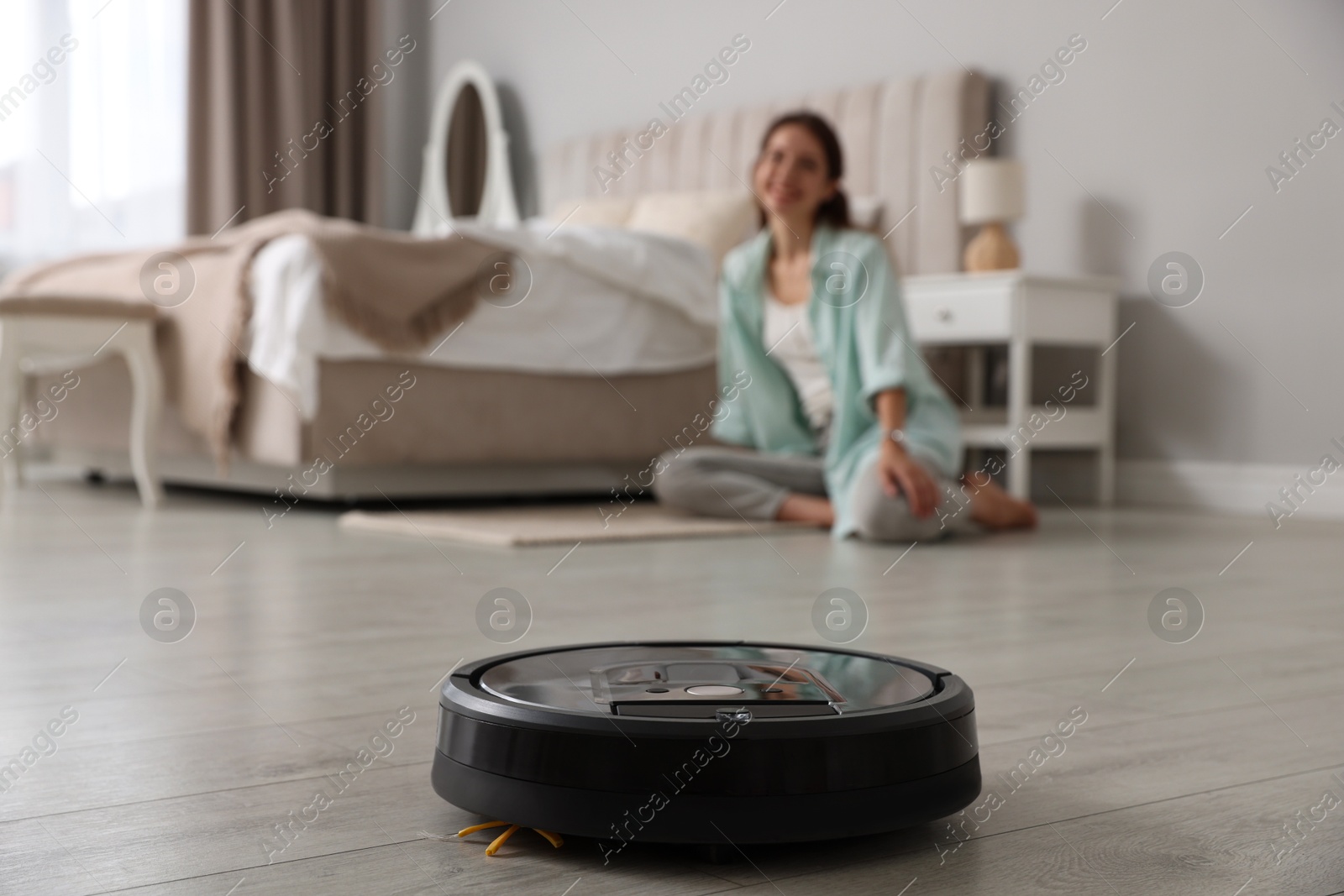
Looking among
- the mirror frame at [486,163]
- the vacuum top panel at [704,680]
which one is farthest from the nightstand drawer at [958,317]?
the vacuum top panel at [704,680]

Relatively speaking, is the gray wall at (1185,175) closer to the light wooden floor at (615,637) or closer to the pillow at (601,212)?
the pillow at (601,212)

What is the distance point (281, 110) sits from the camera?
5.50m

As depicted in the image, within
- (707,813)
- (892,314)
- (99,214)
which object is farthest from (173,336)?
(707,813)

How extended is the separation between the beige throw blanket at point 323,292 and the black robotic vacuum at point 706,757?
222 cm

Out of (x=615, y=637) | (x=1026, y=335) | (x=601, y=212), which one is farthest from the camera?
(x=601, y=212)

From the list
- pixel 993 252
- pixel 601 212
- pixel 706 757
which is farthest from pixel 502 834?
pixel 601 212

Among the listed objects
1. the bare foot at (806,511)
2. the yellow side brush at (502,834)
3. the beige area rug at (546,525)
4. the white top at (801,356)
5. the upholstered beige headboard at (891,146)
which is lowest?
the beige area rug at (546,525)

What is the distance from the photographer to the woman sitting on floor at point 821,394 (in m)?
2.59

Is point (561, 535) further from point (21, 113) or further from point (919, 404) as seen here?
point (21, 113)

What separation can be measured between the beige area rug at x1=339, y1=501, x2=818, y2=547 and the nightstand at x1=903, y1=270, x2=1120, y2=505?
86 centimetres

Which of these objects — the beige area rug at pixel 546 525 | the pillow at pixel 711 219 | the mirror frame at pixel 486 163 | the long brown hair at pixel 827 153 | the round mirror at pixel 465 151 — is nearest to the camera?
the beige area rug at pixel 546 525

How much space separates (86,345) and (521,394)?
0.95 metres

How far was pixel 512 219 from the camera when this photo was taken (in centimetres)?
546

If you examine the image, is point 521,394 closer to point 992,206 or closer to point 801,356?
point 801,356
